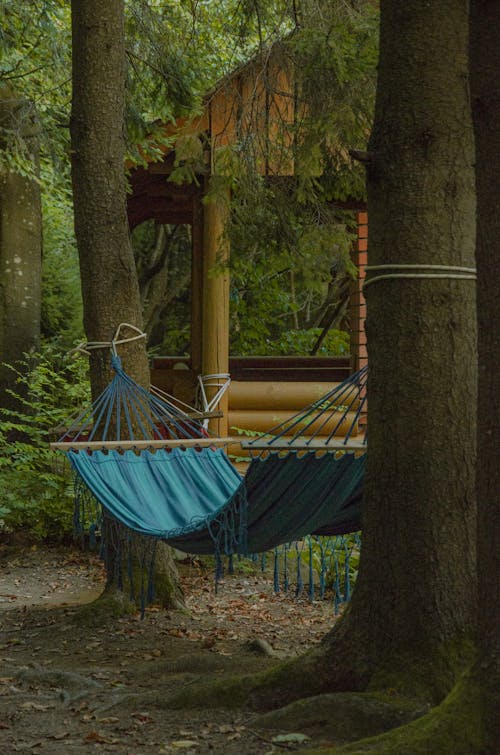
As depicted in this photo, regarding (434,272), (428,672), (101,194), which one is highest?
(101,194)

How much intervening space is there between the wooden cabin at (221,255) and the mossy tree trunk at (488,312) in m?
3.52

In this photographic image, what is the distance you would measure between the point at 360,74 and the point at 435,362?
2269 millimetres

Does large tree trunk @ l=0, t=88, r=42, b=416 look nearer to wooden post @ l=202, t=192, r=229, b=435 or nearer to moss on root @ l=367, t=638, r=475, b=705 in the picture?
wooden post @ l=202, t=192, r=229, b=435

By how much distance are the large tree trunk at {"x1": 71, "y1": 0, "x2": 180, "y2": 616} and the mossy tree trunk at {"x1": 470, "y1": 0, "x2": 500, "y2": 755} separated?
274 centimetres

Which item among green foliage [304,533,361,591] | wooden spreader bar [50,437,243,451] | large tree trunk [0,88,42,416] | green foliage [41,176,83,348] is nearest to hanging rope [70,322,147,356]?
wooden spreader bar [50,437,243,451]

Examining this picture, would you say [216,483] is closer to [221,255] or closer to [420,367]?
[420,367]

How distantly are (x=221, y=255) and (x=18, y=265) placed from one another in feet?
9.59

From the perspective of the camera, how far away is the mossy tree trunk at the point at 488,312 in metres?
2.16

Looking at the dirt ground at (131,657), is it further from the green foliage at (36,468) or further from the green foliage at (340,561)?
the green foliage at (36,468)

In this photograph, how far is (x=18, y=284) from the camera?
334 inches

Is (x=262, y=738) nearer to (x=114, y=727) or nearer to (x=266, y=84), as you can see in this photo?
(x=114, y=727)

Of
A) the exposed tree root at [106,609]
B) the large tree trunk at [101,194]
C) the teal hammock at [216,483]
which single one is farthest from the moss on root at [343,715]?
the large tree trunk at [101,194]

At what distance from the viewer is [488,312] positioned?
2.17 metres

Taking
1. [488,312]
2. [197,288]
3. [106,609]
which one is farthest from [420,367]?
[197,288]
